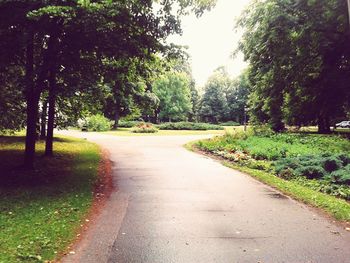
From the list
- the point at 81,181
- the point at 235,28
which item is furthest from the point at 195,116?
the point at 81,181

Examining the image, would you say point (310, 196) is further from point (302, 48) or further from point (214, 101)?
point (214, 101)

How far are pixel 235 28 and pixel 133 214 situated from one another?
16.6 meters

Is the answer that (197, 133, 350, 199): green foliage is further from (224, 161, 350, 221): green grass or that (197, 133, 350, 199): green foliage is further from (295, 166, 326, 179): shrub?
(224, 161, 350, 221): green grass

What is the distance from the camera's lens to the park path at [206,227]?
247 inches

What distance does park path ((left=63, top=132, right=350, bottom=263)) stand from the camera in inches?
247

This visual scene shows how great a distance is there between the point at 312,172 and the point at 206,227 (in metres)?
7.17

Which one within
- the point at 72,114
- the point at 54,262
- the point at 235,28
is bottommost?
the point at 54,262

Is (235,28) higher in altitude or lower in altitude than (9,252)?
higher

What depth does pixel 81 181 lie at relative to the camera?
12.7 meters

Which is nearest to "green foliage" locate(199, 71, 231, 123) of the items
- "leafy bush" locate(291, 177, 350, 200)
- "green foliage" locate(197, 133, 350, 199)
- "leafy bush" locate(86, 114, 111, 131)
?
"leafy bush" locate(86, 114, 111, 131)

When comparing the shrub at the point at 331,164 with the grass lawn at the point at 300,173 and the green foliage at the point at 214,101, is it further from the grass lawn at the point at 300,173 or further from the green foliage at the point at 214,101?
the green foliage at the point at 214,101

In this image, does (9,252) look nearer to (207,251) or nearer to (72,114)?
(207,251)

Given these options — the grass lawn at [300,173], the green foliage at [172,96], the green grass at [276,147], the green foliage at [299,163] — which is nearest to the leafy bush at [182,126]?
the green foliage at [172,96]

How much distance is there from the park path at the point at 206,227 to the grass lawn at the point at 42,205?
535 mm
